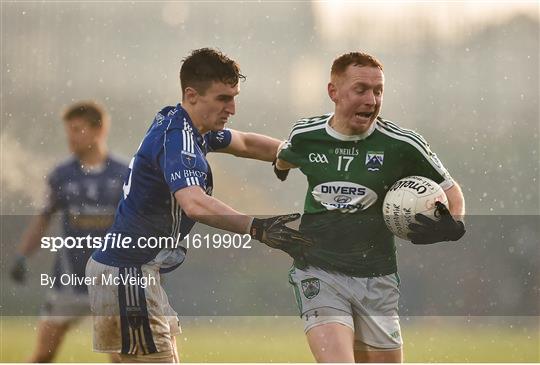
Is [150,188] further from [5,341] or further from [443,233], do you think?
[5,341]

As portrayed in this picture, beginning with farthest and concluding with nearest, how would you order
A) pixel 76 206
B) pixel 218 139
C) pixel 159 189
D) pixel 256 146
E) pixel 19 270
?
1. pixel 76 206
2. pixel 19 270
3. pixel 256 146
4. pixel 218 139
5. pixel 159 189

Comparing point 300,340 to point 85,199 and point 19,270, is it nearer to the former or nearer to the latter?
point 85,199

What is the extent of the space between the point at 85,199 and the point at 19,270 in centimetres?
70

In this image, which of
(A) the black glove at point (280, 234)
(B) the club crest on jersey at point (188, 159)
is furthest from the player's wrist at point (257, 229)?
(B) the club crest on jersey at point (188, 159)

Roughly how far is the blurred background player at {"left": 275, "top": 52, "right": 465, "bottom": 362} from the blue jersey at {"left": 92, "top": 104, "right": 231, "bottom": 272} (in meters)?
0.65

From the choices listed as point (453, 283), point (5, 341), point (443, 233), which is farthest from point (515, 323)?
point (443, 233)

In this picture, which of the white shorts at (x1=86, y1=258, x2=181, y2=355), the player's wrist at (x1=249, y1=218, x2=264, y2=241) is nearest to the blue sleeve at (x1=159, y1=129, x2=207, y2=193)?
the player's wrist at (x1=249, y1=218, x2=264, y2=241)

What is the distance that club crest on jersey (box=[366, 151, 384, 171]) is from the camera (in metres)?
4.73

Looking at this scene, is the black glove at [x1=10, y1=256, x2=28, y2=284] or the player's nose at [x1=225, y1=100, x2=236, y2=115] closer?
the player's nose at [x1=225, y1=100, x2=236, y2=115]

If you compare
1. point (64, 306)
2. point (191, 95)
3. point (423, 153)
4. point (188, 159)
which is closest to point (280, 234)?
point (188, 159)

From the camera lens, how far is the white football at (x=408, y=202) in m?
4.55

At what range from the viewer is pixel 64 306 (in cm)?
629

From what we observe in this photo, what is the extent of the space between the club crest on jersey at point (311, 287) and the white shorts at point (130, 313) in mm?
717

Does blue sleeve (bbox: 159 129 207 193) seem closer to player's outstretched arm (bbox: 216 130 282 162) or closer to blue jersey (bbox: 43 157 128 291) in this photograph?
player's outstretched arm (bbox: 216 130 282 162)
